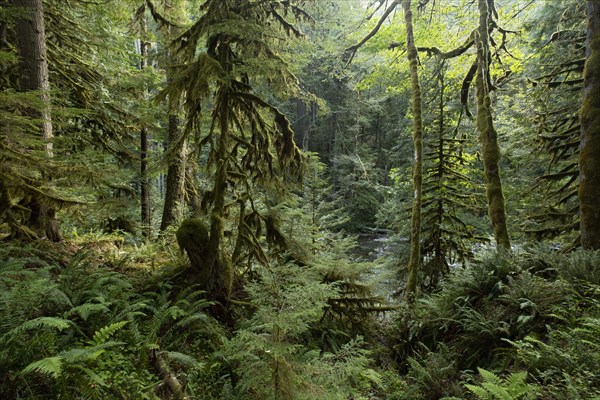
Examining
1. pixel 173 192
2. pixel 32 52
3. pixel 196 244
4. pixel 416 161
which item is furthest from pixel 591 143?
pixel 32 52

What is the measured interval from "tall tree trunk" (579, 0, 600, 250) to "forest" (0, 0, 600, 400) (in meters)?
0.02

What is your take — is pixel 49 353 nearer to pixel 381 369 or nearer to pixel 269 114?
pixel 269 114

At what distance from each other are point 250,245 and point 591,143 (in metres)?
6.42

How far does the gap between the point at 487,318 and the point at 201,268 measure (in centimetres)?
526

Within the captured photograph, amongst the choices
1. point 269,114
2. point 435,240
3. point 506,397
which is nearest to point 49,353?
point 506,397

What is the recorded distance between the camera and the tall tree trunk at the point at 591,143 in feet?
18.4

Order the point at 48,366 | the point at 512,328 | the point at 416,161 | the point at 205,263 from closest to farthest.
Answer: the point at 48,366, the point at 512,328, the point at 205,263, the point at 416,161

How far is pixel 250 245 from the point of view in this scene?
19.0 ft

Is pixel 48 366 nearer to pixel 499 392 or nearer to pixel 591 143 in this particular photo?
pixel 499 392

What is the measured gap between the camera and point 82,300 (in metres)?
4.42

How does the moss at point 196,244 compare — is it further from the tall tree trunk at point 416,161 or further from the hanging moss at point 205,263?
the tall tree trunk at point 416,161

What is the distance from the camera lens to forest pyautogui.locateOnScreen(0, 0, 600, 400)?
3303 mm

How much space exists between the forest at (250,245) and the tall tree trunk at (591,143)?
2cm

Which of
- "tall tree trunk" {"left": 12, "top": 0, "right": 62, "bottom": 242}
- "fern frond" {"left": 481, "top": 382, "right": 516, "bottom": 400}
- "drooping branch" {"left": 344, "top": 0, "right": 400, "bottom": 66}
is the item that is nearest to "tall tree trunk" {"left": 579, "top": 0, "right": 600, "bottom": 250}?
"drooping branch" {"left": 344, "top": 0, "right": 400, "bottom": 66}
